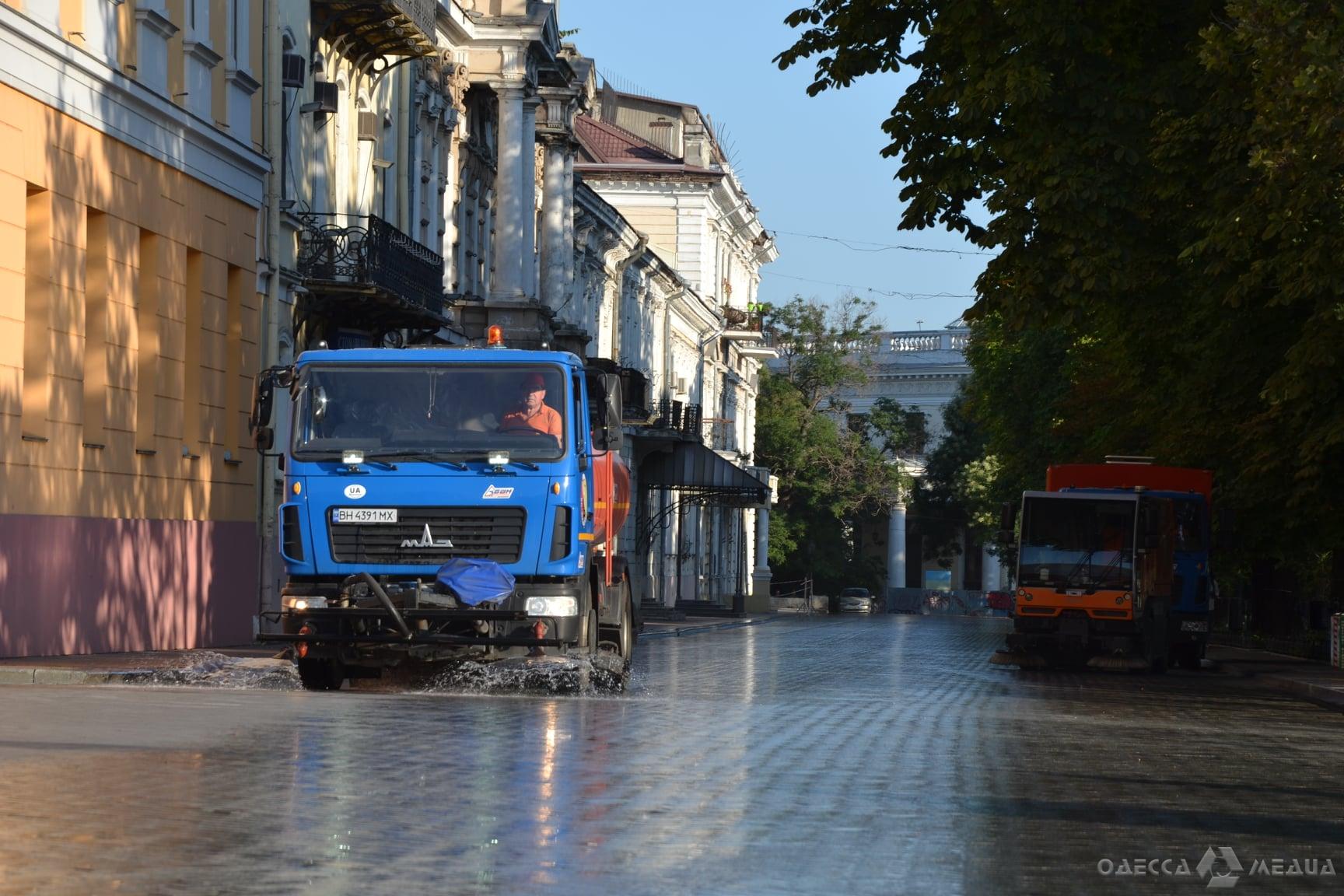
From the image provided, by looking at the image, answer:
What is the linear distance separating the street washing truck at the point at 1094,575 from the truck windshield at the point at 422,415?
48.3ft

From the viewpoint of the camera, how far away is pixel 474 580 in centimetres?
1686

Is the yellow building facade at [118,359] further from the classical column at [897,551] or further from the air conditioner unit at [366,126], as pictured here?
the classical column at [897,551]

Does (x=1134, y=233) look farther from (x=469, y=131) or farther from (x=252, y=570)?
(x=469, y=131)

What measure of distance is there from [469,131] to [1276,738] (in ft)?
89.6

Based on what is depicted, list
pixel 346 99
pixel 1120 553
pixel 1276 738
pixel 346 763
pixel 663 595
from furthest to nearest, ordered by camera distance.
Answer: pixel 663 595, pixel 346 99, pixel 1120 553, pixel 1276 738, pixel 346 763

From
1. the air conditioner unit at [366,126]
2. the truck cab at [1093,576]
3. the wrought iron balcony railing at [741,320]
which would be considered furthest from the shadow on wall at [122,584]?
the wrought iron balcony railing at [741,320]

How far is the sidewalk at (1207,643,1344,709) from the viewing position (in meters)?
25.0

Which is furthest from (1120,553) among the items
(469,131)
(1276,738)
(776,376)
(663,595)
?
(776,376)

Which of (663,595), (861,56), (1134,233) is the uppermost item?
(861,56)

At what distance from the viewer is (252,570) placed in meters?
27.9

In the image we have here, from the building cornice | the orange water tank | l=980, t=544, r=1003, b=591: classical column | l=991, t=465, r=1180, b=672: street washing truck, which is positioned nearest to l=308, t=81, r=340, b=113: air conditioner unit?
the building cornice

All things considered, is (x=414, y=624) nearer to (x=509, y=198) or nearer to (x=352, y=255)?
(x=352, y=255)

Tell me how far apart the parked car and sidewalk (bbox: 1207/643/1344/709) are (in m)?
56.1

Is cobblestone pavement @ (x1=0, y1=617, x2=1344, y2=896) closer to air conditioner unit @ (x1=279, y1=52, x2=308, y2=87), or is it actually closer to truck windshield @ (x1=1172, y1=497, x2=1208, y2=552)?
air conditioner unit @ (x1=279, y1=52, x2=308, y2=87)
